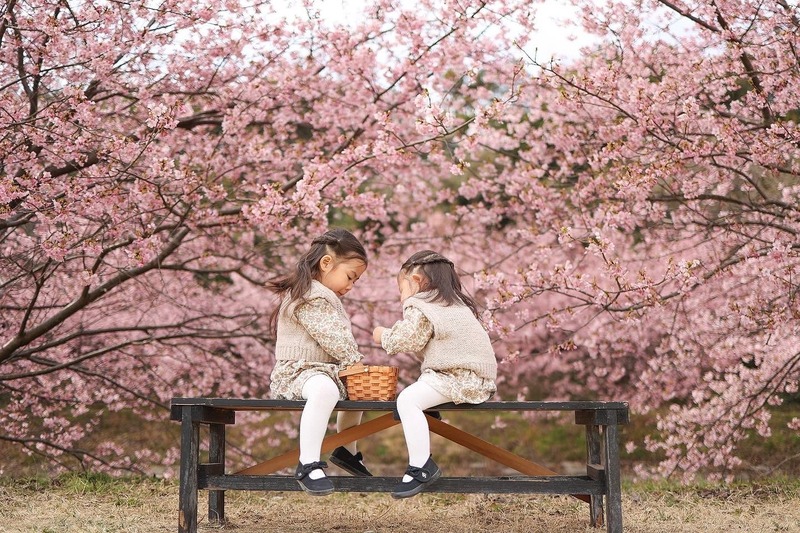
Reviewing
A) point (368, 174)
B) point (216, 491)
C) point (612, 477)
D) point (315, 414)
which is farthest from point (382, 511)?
point (368, 174)

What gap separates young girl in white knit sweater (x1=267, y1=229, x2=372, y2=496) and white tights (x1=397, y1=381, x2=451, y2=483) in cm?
30

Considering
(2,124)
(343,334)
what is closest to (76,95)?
(2,124)

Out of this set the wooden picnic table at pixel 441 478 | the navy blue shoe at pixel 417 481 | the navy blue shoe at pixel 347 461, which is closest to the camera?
the navy blue shoe at pixel 417 481

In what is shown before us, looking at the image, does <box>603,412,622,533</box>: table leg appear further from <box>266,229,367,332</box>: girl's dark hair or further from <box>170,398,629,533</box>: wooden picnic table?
<box>266,229,367,332</box>: girl's dark hair

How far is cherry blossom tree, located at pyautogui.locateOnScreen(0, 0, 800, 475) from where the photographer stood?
501 centimetres

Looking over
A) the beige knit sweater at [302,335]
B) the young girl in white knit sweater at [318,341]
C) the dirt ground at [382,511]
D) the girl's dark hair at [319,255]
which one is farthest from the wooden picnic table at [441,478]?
the girl's dark hair at [319,255]

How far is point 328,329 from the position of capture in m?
3.74

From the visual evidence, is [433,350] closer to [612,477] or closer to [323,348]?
[323,348]

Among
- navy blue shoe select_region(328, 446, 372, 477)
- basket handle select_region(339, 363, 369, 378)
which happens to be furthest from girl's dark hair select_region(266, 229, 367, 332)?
navy blue shoe select_region(328, 446, 372, 477)

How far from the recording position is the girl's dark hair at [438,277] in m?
3.75

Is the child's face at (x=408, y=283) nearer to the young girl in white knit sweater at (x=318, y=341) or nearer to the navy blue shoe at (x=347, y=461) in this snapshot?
the young girl in white knit sweater at (x=318, y=341)

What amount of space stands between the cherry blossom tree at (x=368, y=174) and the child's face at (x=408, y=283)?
4.24 ft

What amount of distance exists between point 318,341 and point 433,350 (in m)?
0.51

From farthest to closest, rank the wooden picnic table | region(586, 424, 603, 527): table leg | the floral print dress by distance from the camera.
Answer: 1. region(586, 424, 603, 527): table leg
2. the floral print dress
3. the wooden picnic table
